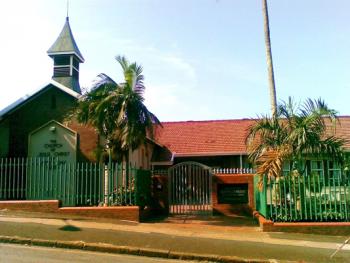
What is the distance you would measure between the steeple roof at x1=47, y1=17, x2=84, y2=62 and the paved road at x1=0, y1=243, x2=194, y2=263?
13.9 m

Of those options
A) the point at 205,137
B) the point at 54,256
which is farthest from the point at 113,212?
the point at 205,137

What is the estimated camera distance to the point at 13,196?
51.0 feet

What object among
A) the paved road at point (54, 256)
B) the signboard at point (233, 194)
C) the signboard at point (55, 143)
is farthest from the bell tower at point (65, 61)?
the paved road at point (54, 256)

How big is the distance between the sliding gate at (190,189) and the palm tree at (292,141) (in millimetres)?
3448

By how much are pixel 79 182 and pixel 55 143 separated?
369 centimetres

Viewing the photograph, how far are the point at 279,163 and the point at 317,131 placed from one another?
5.58 feet

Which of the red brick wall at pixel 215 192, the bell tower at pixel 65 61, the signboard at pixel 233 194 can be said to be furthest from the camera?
the bell tower at pixel 65 61

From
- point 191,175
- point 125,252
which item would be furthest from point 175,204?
point 125,252

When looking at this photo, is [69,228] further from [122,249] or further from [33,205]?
[33,205]

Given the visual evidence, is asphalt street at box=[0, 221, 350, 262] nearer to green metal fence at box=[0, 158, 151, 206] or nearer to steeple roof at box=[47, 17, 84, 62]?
green metal fence at box=[0, 158, 151, 206]

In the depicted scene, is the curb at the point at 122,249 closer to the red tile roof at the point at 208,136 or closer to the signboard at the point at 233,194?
the signboard at the point at 233,194

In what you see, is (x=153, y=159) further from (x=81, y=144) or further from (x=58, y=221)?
(x=58, y=221)

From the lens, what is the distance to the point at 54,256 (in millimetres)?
9250

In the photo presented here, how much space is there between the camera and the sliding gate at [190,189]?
17.2 meters
